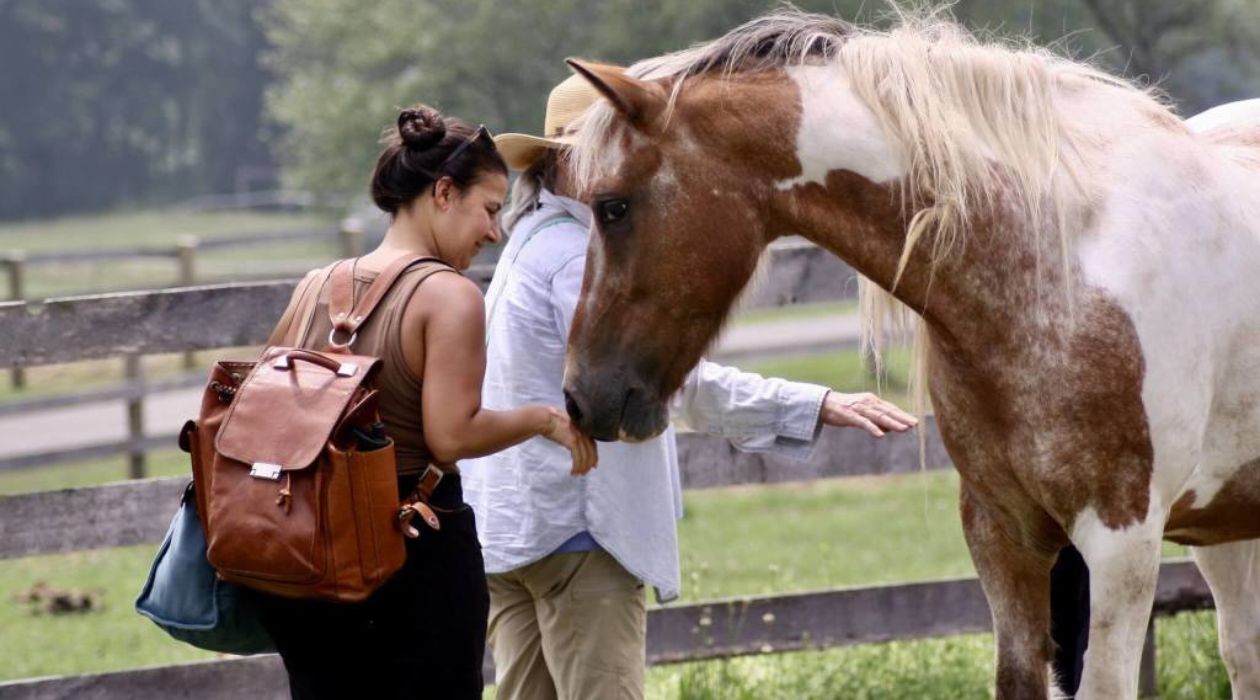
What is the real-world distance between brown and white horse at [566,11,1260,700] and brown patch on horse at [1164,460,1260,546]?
0.18 meters

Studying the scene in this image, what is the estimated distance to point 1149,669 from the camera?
491 cm

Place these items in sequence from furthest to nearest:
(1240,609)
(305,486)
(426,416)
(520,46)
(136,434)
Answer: (520,46) → (136,434) → (1240,609) → (426,416) → (305,486)

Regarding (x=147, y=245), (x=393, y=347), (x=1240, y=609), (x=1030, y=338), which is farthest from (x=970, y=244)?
(x=147, y=245)

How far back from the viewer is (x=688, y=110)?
2.82m

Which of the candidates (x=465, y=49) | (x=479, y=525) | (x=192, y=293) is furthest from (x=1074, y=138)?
(x=465, y=49)

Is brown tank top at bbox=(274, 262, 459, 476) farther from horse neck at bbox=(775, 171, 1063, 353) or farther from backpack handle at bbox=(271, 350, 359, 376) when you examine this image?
horse neck at bbox=(775, 171, 1063, 353)

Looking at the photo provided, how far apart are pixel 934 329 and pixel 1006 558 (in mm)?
564

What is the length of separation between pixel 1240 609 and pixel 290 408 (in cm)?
237

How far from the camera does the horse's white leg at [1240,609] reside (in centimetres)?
377

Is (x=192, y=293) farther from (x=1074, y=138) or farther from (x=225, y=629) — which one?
(x=1074, y=138)

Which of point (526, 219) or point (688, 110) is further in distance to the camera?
point (526, 219)

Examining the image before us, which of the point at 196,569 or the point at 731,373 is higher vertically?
the point at 731,373

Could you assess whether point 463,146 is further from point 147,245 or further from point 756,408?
point 147,245

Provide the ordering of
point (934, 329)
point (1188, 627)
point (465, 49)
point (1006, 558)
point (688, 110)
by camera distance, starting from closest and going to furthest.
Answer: point (688, 110), point (934, 329), point (1006, 558), point (1188, 627), point (465, 49)
